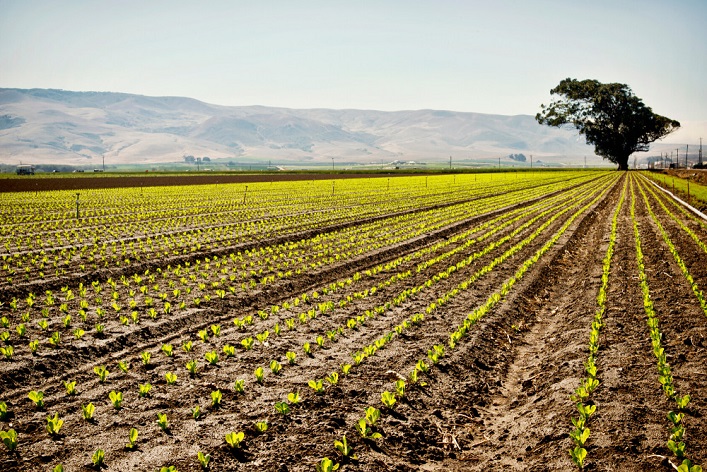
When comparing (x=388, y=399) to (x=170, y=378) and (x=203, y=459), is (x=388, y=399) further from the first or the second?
(x=170, y=378)

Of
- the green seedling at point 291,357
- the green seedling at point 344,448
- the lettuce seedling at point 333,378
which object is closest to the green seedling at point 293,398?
the lettuce seedling at point 333,378

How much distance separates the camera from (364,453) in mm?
5035

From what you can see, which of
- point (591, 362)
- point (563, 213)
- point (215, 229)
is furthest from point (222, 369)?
point (563, 213)

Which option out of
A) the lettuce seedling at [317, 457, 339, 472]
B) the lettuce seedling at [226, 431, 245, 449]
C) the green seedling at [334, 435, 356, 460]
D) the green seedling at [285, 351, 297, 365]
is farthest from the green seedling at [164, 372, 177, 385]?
the lettuce seedling at [317, 457, 339, 472]

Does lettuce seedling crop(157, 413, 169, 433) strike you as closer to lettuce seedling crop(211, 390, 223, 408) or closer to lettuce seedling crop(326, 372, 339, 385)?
lettuce seedling crop(211, 390, 223, 408)

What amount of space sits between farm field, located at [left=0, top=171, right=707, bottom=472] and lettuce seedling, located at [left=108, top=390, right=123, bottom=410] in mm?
22

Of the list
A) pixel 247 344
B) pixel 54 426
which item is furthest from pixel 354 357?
pixel 54 426

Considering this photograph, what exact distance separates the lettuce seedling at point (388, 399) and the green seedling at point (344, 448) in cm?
94

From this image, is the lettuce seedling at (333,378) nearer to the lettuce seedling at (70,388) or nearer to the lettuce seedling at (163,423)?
the lettuce seedling at (163,423)

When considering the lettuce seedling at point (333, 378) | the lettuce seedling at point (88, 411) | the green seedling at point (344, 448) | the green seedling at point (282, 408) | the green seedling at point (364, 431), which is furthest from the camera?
the lettuce seedling at point (333, 378)

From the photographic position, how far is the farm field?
5.11 metres

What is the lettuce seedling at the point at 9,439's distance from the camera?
4930 millimetres

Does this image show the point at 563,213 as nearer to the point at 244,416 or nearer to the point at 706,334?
the point at 706,334

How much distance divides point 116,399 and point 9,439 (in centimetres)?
111
